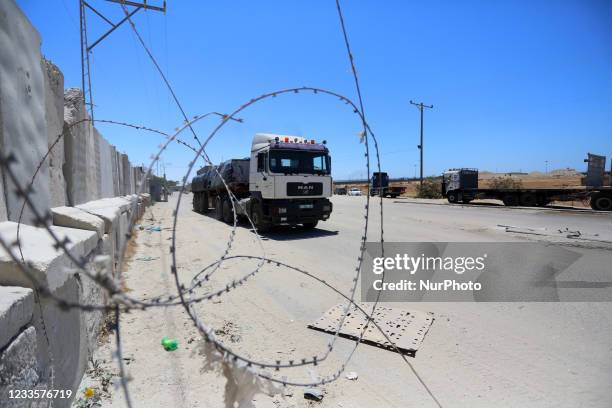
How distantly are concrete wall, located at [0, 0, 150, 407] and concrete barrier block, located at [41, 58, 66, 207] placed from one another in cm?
1

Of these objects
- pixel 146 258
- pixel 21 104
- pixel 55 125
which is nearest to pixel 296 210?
pixel 146 258

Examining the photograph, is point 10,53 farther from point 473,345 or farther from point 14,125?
point 473,345

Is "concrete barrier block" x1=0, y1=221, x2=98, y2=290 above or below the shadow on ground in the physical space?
above

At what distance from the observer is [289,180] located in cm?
1087

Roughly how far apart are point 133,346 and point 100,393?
2.86 feet

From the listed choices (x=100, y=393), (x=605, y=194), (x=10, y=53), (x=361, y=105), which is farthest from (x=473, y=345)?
(x=605, y=194)

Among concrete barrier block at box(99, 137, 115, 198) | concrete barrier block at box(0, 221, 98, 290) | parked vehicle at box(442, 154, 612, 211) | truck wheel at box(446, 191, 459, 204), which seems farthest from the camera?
truck wheel at box(446, 191, 459, 204)

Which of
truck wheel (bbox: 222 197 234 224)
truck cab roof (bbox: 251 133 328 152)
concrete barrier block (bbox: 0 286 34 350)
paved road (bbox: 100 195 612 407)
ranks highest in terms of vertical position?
truck cab roof (bbox: 251 133 328 152)

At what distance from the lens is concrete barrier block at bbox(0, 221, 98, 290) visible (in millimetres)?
2023

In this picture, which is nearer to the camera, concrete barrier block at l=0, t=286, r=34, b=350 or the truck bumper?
concrete barrier block at l=0, t=286, r=34, b=350

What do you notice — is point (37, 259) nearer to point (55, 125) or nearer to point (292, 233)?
point (55, 125)

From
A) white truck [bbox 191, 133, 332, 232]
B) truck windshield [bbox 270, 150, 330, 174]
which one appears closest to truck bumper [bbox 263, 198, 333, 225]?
white truck [bbox 191, 133, 332, 232]

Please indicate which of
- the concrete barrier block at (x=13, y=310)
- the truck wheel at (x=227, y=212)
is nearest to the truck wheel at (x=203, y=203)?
the truck wheel at (x=227, y=212)

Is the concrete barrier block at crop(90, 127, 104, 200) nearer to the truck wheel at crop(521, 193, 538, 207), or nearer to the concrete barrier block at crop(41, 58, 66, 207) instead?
the concrete barrier block at crop(41, 58, 66, 207)
